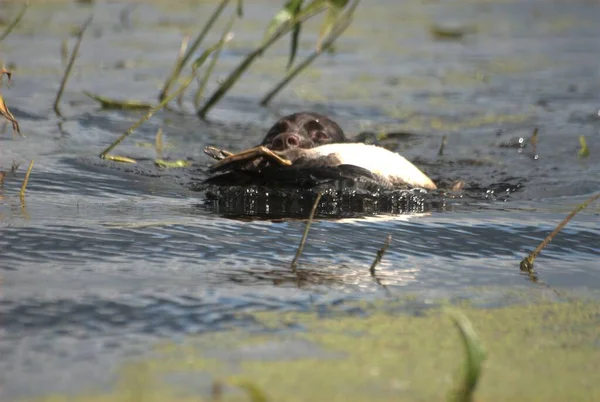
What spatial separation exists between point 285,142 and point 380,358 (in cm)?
226

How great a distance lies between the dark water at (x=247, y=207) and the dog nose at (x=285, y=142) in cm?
32

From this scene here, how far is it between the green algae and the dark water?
0.41 ft

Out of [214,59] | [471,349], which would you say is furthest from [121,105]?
[471,349]

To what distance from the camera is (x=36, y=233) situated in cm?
359

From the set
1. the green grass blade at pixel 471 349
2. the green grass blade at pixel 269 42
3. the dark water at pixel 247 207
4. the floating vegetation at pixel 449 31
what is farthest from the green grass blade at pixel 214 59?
the floating vegetation at pixel 449 31

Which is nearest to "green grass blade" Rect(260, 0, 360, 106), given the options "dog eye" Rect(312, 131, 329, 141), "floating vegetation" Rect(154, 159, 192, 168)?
"dog eye" Rect(312, 131, 329, 141)

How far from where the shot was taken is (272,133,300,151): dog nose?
4594 mm

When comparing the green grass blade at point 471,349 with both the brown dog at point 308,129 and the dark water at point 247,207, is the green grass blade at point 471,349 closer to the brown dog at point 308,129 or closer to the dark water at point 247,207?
the dark water at point 247,207

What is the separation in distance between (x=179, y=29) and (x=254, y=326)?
33.8 feet

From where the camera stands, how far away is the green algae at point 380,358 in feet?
7.25

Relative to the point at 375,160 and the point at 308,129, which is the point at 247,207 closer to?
the point at 375,160

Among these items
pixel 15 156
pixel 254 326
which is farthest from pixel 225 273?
pixel 15 156

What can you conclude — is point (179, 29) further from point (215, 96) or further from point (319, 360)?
point (319, 360)

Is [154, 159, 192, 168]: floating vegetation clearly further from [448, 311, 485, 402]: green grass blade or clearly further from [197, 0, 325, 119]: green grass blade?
[448, 311, 485, 402]: green grass blade
